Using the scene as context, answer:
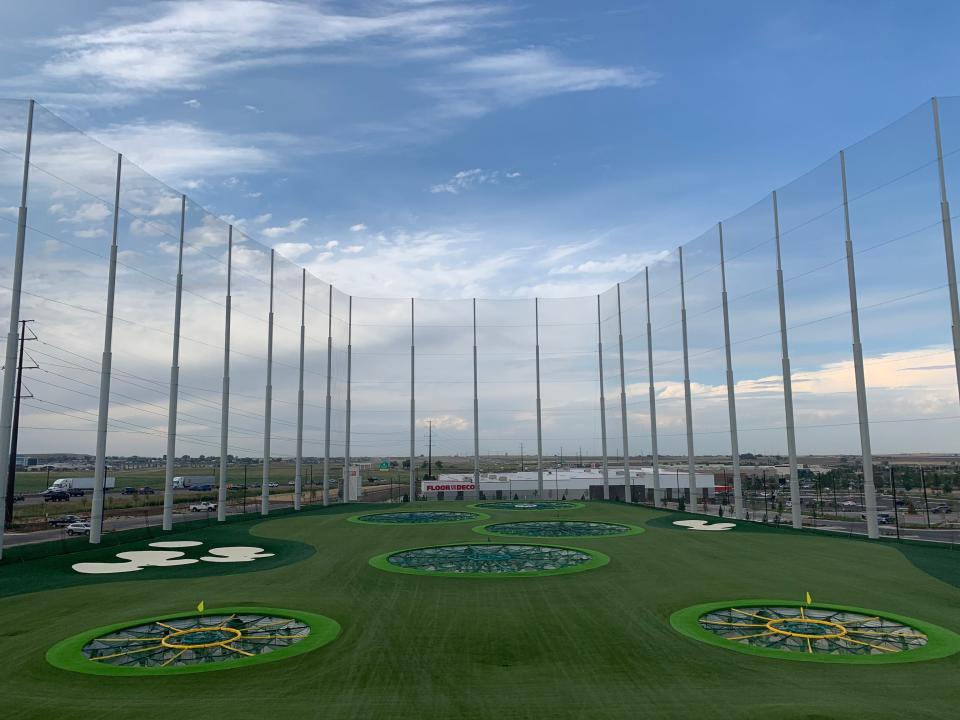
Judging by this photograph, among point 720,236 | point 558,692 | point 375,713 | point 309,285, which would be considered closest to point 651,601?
point 558,692

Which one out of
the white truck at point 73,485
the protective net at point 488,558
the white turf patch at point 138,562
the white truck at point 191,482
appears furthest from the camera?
the white truck at point 191,482

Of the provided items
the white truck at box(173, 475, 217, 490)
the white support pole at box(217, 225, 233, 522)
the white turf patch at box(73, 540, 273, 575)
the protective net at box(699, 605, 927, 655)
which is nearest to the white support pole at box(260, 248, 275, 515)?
the white support pole at box(217, 225, 233, 522)

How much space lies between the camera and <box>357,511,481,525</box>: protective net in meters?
32.0

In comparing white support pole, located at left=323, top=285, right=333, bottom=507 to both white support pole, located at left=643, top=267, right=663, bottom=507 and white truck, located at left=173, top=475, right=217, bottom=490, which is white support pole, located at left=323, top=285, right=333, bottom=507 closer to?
white support pole, located at left=643, top=267, right=663, bottom=507

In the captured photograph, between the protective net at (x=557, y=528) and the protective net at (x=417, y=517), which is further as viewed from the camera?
the protective net at (x=417, y=517)

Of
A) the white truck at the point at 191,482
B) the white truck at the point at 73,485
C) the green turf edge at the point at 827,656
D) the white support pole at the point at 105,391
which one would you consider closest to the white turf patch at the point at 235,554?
the white support pole at the point at 105,391

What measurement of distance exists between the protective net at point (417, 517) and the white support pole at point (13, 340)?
53.8ft

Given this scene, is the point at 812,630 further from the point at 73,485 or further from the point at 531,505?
the point at 73,485

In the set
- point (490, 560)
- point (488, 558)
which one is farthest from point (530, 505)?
point (490, 560)

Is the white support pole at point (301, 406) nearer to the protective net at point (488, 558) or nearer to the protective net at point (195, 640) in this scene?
the protective net at point (488, 558)

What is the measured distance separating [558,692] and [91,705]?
627cm

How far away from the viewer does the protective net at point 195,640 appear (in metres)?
10.3

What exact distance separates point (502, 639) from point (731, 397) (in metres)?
24.4

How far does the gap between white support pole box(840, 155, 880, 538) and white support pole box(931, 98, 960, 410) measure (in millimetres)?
3908
